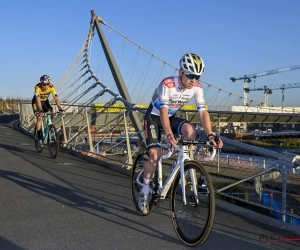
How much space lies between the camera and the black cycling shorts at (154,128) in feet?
15.9

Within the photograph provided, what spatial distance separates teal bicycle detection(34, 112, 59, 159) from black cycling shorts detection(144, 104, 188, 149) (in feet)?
18.2

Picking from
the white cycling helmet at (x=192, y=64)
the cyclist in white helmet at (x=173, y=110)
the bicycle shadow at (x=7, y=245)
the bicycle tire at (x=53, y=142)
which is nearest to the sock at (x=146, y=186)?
the cyclist in white helmet at (x=173, y=110)

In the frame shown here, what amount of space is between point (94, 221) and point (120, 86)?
24.2 meters

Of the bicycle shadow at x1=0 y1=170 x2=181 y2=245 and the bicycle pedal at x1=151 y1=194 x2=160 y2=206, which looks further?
the bicycle pedal at x1=151 y1=194 x2=160 y2=206

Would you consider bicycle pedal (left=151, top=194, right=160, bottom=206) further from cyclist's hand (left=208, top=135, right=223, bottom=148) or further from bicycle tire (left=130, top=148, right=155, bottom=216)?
cyclist's hand (left=208, top=135, right=223, bottom=148)

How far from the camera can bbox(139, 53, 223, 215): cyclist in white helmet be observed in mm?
4285

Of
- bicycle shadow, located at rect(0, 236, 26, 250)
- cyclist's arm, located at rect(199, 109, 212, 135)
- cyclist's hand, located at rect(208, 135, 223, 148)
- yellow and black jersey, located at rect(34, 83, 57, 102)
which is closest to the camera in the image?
bicycle shadow, located at rect(0, 236, 26, 250)

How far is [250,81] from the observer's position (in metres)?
173

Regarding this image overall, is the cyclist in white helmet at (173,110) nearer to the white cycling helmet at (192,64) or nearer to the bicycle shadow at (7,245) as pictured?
the white cycling helmet at (192,64)

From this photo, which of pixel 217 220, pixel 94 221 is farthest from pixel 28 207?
pixel 217 220

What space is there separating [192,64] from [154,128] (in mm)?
959

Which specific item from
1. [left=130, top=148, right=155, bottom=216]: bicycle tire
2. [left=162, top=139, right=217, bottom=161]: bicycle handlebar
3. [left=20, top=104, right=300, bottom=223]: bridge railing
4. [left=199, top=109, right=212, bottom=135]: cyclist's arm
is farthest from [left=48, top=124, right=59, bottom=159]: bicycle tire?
[left=199, top=109, right=212, bottom=135]: cyclist's arm

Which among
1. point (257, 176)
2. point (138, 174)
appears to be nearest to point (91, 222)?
point (138, 174)

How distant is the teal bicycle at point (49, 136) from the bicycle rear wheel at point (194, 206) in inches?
241
